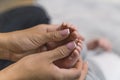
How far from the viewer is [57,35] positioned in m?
0.93

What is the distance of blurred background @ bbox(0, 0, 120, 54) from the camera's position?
1.48 m

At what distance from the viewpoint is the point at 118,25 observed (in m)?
1.49

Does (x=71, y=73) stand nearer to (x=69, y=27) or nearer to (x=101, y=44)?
(x=69, y=27)

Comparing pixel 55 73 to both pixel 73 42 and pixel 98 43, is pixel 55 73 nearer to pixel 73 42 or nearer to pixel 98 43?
pixel 73 42

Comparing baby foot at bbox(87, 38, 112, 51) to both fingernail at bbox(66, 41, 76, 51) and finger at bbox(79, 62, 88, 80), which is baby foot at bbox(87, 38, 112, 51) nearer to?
finger at bbox(79, 62, 88, 80)

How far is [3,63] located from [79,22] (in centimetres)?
51

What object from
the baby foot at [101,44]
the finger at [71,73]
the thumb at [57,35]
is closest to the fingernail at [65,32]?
the thumb at [57,35]

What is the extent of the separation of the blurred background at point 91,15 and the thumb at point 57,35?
51 centimetres

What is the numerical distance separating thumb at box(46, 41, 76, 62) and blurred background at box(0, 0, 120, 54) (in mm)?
532

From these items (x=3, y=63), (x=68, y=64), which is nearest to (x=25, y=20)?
(x=3, y=63)

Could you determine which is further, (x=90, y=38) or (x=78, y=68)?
(x=90, y=38)

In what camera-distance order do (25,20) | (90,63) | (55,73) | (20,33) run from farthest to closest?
→ (25,20)
(90,63)
(20,33)
(55,73)

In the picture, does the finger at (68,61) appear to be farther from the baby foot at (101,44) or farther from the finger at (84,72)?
the baby foot at (101,44)

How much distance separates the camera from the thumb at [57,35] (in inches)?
36.4
